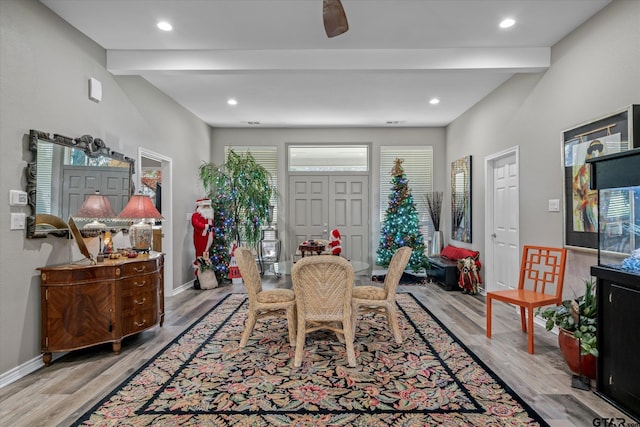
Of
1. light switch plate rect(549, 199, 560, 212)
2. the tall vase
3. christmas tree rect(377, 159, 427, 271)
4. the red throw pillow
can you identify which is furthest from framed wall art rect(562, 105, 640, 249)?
the tall vase

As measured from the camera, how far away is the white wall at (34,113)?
2.67m

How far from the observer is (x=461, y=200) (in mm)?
6266

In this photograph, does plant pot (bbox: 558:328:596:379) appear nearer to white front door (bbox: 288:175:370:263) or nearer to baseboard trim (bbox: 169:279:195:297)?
white front door (bbox: 288:175:370:263)

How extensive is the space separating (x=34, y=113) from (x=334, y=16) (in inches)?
100

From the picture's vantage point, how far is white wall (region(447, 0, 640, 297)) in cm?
288

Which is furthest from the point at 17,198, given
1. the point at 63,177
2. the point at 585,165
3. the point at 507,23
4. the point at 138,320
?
the point at 585,165

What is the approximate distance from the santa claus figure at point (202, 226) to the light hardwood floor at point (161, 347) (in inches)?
61.1

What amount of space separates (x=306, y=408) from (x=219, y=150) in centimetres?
590

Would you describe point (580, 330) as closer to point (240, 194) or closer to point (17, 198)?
point (17, 198)

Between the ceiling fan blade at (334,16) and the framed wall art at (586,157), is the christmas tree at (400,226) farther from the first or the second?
the ceiling fan blade at (334,16)

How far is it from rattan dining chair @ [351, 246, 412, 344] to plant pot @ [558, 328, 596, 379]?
A: 4.26ft

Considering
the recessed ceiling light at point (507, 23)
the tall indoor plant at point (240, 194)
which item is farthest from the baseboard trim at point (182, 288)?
the recessed ceiling light at point (507, 23)

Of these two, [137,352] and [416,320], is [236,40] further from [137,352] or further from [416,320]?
[416,320]

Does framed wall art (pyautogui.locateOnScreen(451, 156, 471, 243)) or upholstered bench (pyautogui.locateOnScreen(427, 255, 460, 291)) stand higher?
framed wall art (pyautogui.locateOnScreen(451, 156, 471, 243))
